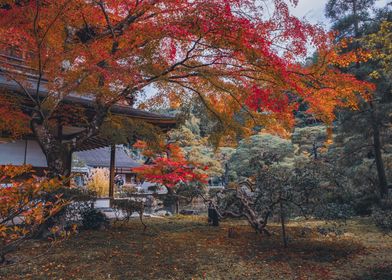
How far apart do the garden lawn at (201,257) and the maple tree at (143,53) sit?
5.52 feet

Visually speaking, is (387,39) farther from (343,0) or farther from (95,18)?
(343,0)

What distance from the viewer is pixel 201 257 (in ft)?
17.0

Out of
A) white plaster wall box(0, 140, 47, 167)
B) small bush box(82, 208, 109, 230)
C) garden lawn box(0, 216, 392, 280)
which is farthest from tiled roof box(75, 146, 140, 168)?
garden lawn box(0, 216, 392, 280)

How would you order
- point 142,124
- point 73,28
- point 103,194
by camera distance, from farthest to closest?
point 103,194 → point 142,124 → point 73,28

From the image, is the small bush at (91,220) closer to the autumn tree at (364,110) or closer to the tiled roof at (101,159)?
the autumn tree at (364,110)

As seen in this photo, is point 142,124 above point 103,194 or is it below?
above

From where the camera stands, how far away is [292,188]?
5609 millimetres

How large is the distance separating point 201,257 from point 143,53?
151 inches

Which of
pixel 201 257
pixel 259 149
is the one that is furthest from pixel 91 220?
pixel 259 149

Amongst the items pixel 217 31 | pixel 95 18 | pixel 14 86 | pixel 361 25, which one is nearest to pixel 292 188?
pixel 217 31

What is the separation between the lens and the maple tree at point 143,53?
5406 millimetres

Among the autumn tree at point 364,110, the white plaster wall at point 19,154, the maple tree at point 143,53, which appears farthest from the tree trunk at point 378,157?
the white plaster wall at point 19,154

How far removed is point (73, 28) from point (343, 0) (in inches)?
393

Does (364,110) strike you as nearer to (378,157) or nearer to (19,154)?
(378,157)
